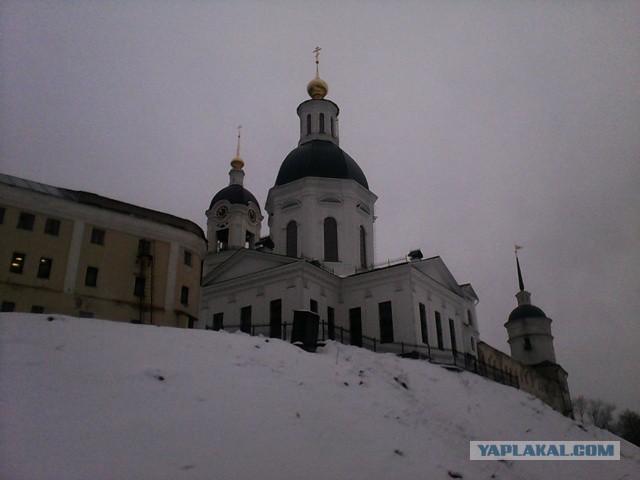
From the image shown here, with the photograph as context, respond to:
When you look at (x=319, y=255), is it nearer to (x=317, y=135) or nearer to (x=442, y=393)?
(x=317, y=135)

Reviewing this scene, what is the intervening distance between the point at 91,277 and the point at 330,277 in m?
15.1

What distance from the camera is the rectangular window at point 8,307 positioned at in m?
17.1

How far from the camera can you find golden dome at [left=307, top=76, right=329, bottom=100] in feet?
144

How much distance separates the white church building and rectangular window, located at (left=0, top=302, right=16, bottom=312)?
11180 millimetres

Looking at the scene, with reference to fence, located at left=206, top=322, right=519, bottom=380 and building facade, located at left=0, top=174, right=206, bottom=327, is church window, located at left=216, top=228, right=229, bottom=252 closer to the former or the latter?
fence, located at left=206, top=322, right=519, bottom=380

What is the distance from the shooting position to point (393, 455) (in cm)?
1112

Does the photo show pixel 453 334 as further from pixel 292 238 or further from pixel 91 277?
pixel 91 277

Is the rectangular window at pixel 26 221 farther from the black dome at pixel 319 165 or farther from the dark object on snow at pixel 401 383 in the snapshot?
the black dome at pixel 319 165

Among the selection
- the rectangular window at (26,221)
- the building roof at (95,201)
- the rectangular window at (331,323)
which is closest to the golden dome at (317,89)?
the rectangular window at (331,323)

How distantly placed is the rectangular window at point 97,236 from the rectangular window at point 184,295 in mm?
→ 3564

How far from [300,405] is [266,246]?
1168 inches

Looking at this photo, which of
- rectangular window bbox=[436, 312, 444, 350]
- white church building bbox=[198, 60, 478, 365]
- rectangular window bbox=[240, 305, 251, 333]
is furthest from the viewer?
rectangular window bbox=[436, 312, 444, 350]

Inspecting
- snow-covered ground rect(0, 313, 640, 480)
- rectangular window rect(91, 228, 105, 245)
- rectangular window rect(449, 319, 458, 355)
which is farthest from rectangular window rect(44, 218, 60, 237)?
rectangular window rect(449, 319, 458, 355)

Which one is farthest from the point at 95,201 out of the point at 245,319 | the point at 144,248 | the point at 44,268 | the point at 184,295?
the point at 245,319
